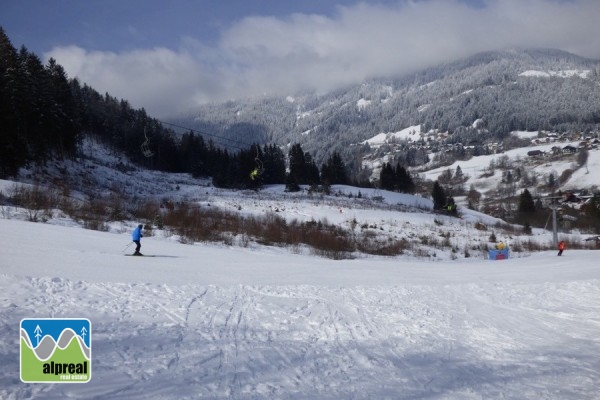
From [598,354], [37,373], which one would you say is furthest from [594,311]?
[37,373]

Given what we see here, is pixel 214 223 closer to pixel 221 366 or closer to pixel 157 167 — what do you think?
pixel 221 366

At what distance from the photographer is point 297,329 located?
720 centimetres

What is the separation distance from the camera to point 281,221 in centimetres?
2825

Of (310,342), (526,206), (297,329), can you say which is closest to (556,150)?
(526,206)

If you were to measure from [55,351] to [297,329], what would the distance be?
3.94 m

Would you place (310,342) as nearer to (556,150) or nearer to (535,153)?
(535,153)

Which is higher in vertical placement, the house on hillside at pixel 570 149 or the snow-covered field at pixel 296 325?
the house on hillside at pixel 570 149

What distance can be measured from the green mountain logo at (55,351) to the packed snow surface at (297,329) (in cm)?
14

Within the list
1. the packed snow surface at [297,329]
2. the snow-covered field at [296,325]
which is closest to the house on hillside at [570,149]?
the snow-covered field at [296,325]

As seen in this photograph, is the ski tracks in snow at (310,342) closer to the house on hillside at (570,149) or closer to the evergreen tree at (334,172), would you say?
the evergreen tree at (334,172)

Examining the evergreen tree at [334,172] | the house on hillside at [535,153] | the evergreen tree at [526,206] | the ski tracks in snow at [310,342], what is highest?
the house on hillside at [535,153]

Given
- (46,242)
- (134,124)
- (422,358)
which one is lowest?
(422,358)

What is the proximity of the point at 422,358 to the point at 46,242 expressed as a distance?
1245 centimetres

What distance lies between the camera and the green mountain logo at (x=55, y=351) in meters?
4.61
